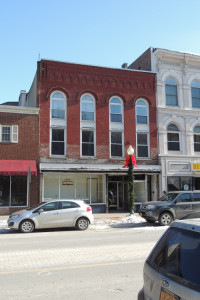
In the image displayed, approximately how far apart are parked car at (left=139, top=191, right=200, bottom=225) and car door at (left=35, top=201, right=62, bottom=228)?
4.43 metres

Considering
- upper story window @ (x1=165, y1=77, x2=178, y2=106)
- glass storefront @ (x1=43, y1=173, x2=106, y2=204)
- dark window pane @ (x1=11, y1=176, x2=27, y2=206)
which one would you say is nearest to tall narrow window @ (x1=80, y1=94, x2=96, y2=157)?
glass storefront @ (x1=43, y1=173, x2=106, y2=204)

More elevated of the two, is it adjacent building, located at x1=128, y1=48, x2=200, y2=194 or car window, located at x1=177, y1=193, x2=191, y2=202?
adjacent building, located at x1=128, y1=48, x2=200, y2=194

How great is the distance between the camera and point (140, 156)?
22859mm

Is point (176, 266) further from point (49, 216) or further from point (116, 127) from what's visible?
point (116, 127)

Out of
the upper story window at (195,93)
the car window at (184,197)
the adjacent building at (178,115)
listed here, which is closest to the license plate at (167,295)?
the car window at (184,197)

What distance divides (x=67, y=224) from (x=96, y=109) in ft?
34.9

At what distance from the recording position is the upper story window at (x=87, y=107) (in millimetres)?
22047

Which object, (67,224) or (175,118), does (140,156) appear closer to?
(175,118)

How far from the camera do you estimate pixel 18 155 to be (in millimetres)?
19703

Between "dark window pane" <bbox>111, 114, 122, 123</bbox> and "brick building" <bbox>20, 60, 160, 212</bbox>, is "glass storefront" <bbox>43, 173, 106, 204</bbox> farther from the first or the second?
"dark window pane" <bbox>111, 114, 122, 123</bbox>

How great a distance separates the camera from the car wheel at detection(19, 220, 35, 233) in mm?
13258

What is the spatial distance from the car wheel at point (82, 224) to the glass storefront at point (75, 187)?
6.81 m

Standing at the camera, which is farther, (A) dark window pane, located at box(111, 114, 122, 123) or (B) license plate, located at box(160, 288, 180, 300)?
(A) dark window pane, located at box(111, 114, 122, 123)

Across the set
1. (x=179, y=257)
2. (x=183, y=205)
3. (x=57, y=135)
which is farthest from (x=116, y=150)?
(x=179, y=257)
